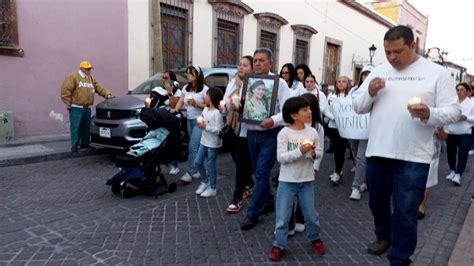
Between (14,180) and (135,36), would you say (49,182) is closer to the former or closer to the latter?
(14,180)

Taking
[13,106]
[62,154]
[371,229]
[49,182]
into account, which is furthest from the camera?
[13,106]

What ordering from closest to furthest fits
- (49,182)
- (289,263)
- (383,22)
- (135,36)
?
(289,263)
(49,182)
(135,36)
(383,22)

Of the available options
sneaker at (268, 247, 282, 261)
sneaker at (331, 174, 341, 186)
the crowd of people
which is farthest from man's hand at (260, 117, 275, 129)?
sneaker at (331, 174, 341, 186)

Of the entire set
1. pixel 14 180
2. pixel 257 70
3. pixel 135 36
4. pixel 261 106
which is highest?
pixel 135 36

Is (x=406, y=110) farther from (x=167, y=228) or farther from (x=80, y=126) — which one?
(x=80, y=126)

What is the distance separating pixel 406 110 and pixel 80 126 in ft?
21.9

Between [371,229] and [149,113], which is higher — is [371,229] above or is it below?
below

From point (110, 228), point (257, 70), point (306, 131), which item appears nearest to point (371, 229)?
point (306, 131)

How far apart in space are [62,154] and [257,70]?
523cm

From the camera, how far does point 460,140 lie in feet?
20.4

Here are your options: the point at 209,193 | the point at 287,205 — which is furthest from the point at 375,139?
the point at 209,193

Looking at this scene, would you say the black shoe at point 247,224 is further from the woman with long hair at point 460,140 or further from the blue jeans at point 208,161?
the woman with long hair at point 460,140

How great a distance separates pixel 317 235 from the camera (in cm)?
347

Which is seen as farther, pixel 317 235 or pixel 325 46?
pixel 325 46
